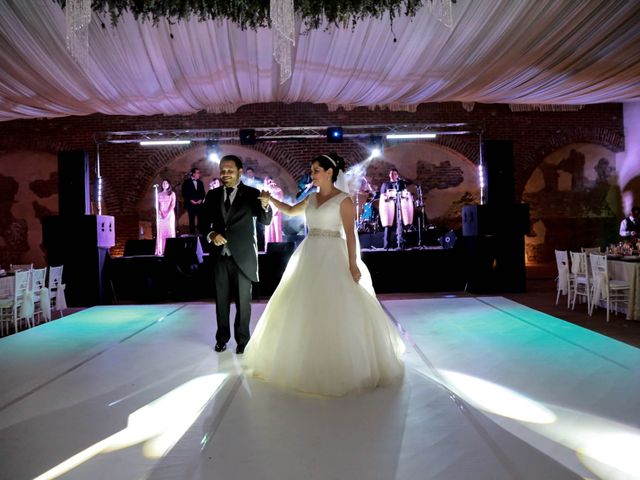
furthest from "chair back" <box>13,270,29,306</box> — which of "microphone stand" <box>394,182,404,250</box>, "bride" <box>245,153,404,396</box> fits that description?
"microphone stand" <box>394,182,404,250</box>

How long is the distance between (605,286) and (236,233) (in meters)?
4.68

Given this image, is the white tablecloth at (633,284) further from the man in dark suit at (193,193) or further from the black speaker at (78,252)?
the man in dark suit at (193,193)

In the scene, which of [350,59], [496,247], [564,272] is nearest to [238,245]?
[350,59]

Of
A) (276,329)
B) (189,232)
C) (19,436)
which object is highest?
(189,232)

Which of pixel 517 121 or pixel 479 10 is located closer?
pixel 479 10

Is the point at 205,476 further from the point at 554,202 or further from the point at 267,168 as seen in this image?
the point at 554,202

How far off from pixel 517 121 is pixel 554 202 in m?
2.17

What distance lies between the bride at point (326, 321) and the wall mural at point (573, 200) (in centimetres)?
964

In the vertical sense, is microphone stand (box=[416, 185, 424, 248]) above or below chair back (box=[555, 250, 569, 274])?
above

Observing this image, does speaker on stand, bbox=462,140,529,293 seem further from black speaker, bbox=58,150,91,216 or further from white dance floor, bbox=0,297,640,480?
black speaker, bbox=58,150,91,216

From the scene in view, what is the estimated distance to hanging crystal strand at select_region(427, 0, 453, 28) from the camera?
4387mm

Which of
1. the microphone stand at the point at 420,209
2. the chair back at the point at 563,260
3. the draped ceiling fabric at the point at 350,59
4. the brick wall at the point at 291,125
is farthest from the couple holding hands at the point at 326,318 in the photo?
the brick wall at the point at 291,125

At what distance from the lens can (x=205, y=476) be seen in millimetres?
2068

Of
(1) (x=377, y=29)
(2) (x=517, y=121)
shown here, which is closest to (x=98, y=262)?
(1) (x=377, y=29)
